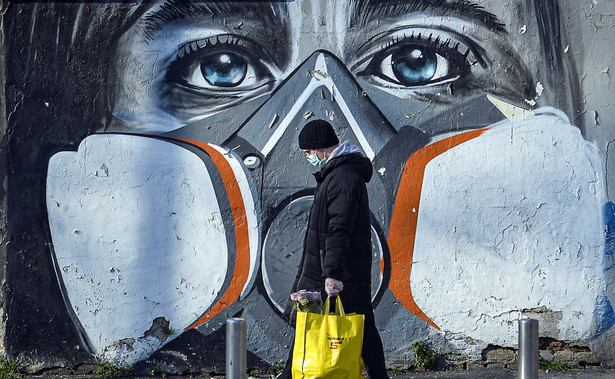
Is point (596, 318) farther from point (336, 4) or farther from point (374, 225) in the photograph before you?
point (336, 4)

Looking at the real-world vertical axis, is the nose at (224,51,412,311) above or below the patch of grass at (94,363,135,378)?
above

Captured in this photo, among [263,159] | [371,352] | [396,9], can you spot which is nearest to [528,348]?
[371,352]

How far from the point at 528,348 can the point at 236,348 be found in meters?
1.75

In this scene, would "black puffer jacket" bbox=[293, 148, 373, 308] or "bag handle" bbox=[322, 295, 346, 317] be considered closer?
"bag handle" bbox=[322, 295, 346, 317]

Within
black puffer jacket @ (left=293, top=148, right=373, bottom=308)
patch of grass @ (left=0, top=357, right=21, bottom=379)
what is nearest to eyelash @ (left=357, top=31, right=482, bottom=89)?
black puffer jacket @ (left=293, top=148, right=373, bottom=308)

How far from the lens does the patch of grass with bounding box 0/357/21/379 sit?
5.93 meters

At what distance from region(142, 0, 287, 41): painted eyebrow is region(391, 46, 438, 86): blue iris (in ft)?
3.16

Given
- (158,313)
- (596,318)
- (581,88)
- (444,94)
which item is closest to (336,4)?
(444,94)

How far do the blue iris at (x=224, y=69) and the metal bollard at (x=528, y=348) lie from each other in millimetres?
2892

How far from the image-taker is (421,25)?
599 cm

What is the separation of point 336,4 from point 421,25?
0.69m

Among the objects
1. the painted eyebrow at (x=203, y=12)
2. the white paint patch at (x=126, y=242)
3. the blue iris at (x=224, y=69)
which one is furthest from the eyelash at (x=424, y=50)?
the white paint patch at (x=126, y=242)

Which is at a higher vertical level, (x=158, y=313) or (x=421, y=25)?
(x=421, y=25)

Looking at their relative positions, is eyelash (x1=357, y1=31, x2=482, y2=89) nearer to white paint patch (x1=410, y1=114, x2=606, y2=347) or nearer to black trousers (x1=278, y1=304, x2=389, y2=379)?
white paint patch (x1=410, y1=114, x2=606, y2=347)
